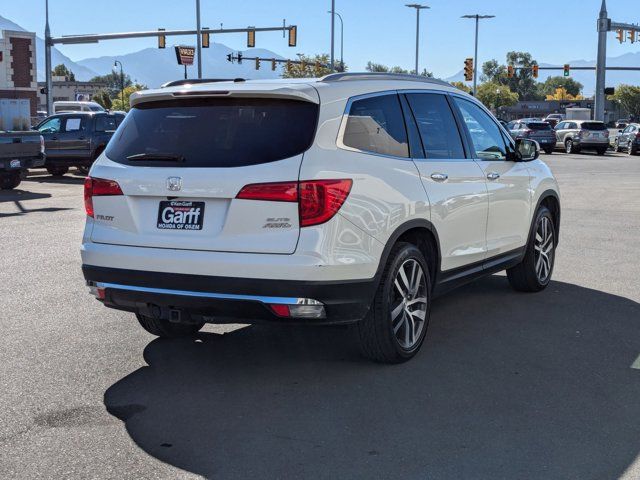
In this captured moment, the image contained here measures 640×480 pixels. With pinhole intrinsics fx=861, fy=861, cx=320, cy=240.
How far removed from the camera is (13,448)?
4109mm

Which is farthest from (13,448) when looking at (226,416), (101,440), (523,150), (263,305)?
(523,150)

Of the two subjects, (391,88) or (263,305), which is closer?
(263,305)

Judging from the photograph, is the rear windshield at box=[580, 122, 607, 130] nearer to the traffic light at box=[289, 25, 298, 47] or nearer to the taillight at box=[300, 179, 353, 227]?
the traffic light at box=[289, 25, 298, 47]

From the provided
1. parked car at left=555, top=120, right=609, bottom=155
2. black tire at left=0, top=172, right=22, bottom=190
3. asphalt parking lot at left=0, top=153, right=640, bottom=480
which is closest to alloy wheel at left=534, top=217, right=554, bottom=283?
asphalt parking lot at left=0, top=153, right=640, bottom=480

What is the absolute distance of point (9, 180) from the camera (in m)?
19.6

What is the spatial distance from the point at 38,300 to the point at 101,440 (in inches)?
142

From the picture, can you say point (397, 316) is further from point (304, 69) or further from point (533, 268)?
point (304, 69)

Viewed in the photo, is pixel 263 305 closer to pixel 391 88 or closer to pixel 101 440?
pixel 101 440

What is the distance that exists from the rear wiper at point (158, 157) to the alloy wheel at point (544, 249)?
3.91 m

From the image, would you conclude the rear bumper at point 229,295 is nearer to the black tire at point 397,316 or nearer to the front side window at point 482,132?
the black tire at point 397,316

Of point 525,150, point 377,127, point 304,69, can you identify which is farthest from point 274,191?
point 304,69

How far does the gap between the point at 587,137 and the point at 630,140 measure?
81.7 inches

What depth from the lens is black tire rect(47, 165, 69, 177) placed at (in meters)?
24.3

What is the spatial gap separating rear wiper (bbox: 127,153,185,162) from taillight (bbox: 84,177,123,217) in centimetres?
20
